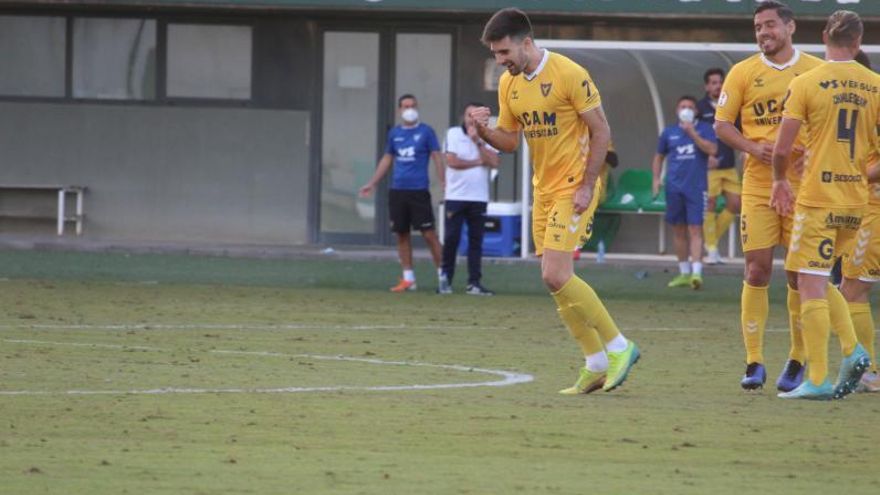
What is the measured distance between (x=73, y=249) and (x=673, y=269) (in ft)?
24.0

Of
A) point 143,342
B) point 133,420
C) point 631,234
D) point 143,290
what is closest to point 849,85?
point 133,420

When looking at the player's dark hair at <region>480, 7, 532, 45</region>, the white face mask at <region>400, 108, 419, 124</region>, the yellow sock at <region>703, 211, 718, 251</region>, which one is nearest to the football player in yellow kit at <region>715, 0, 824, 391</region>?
the player's dark hair at <region>480, 7, 532, 45</region>

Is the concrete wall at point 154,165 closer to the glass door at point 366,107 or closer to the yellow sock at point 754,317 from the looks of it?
the glass door at point 366,107

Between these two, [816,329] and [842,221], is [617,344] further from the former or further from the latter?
[842,221]

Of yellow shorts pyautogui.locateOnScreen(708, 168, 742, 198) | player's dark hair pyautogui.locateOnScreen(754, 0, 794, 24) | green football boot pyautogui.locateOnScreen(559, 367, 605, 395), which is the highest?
player's dark hair pyautogui.locateOnScreen(754, 0, 794, 24)

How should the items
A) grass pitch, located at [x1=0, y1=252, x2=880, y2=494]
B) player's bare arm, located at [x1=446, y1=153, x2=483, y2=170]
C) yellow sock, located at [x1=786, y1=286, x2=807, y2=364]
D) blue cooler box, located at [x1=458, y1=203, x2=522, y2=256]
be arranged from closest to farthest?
1. grass pitch, located at [x1=0, y1=252, x2=880, y2=494]
2. yellow sock, located at [x1=786, y1=286, x2=807, y2=364]
3. player's bare arm, located at [x1=446, y1=153, x2=483, y2=170]
4. blue cooler box, located at [x1=458, y1=203, x2=522, y2=256]

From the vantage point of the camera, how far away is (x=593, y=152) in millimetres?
10320

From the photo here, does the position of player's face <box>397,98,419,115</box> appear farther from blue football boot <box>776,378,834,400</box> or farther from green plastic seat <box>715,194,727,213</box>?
blue football boot <box>776,378,834,400</box>

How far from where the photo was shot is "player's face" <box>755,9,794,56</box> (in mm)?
10477

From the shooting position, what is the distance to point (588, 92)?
33.8 ft

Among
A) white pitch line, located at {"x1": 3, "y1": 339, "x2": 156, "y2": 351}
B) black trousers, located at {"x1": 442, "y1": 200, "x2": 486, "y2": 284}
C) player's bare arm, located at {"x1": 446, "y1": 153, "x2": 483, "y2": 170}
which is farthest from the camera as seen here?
player's bare arm, located at {"x1": 446, "y1": 153, "x2": 483, "y2": 170}

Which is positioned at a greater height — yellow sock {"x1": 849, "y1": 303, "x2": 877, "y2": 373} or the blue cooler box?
yellow sock {"x1": 849, "y1": 303, "x2": 877, "y2": 373}

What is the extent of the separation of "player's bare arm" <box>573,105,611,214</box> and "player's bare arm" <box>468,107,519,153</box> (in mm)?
510

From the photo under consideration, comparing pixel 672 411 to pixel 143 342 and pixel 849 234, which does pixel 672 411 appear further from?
pixel 143 342
